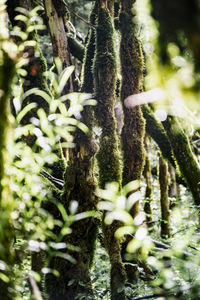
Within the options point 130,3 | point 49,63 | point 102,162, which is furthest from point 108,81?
point 49,63

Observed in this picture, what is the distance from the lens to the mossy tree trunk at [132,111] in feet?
13.4

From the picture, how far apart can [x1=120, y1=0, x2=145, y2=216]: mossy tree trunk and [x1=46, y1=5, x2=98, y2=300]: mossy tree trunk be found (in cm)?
97

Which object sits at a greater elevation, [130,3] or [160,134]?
[130,3]

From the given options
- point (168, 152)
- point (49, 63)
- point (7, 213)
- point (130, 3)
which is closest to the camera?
point (7, 213)

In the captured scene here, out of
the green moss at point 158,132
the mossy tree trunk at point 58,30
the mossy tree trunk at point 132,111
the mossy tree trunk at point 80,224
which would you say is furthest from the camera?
the green moss at point 158,132

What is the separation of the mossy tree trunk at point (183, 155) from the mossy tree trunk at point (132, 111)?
1.71ft

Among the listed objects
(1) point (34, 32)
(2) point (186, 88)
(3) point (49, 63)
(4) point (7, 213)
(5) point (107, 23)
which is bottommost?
(4) point (7, 213)

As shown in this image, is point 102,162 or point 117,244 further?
point 102,162

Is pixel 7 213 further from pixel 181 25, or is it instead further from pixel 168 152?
pixel 168 152

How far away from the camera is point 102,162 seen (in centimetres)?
346

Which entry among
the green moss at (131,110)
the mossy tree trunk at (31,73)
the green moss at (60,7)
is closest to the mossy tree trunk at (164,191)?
the green moss at (131,110)

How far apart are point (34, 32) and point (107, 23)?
1.19 meters

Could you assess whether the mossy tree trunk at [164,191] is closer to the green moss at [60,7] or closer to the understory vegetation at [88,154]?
the understory vegetation at [88,154]

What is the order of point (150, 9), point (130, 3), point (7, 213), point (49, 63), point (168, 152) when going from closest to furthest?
point (150, 9), point (7, 213), point (130, 3), point (168, 152), point (49, 63)
